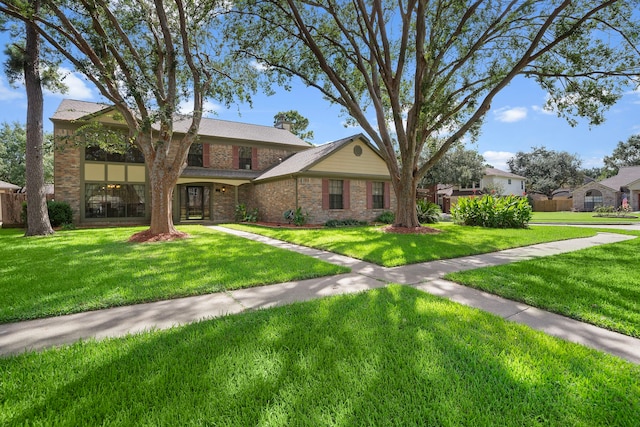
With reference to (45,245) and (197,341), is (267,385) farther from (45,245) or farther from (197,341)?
(45,245)

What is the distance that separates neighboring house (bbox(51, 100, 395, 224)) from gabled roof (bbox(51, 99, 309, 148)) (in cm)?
7

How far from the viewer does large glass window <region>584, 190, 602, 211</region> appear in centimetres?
3366

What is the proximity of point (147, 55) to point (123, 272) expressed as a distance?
967cm

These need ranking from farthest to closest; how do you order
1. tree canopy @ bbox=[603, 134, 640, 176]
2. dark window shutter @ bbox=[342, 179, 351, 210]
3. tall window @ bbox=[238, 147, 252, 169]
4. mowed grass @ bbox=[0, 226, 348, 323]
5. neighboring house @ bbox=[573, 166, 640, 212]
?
1. tree canopy @ bbox=[603, 134, 640, 176]
2. neighboring house @ bbox=[573, 166, 640, 212]
3. tall window @ bbox=[238, 147, 252, 169]
4. dark window shutter @ bbox=[342, 179, 351, 210]
5. mowed grass @ bbox=[0, 226, 348, 323]

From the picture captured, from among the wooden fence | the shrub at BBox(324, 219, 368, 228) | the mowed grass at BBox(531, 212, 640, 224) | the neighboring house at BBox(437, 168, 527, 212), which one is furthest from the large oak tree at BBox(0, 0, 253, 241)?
the wooden fence

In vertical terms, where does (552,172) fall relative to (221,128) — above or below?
above

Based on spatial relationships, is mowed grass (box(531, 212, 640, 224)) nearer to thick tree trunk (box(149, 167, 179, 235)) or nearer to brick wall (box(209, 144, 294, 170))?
brick wall (box(209, 144, 294, 170))

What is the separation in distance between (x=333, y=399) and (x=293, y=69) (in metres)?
13.1

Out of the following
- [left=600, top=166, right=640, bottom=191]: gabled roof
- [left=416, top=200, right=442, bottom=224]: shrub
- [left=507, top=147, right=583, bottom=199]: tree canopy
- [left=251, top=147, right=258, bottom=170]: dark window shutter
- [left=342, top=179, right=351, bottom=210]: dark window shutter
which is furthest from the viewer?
A: [left=507, top=147, right=583, bottom=199]: tree canopy

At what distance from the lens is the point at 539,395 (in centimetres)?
198

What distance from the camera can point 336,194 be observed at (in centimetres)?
1625

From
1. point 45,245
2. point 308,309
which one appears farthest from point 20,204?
point 308,309

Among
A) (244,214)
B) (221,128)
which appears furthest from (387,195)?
(221,128)

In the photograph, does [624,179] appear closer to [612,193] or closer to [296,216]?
[612,193]
